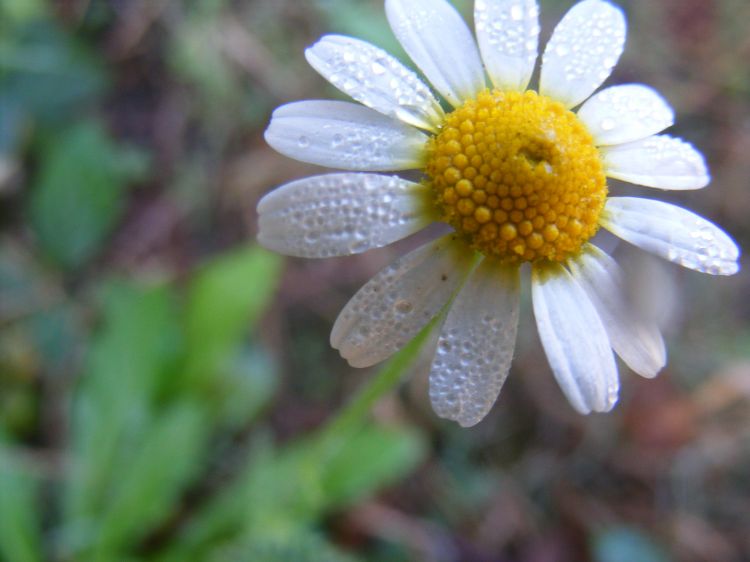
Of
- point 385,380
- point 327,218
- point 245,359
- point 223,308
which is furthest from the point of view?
point 245,359

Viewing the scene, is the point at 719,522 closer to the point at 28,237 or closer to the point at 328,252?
the point at 328,252

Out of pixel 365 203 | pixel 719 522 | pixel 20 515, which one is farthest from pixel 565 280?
pixel 719 522

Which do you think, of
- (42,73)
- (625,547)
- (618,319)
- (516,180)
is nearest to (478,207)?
(516,180)

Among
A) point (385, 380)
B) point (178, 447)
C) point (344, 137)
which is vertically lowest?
point (178, 447)

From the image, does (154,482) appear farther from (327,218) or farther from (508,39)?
(508,39)

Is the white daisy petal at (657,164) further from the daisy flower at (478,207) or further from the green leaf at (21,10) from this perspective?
the green leaf at (21,10)

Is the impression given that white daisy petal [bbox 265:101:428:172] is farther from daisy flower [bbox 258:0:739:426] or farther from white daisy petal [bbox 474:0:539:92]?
white daisy petal [bbox 474:0:539:92]

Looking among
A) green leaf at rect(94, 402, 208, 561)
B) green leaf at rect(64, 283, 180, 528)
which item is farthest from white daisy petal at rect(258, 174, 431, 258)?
green leaf at rect(64, 283, 180, 528)
